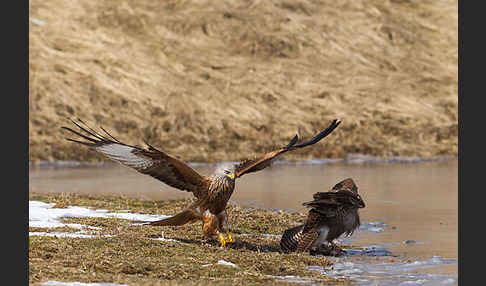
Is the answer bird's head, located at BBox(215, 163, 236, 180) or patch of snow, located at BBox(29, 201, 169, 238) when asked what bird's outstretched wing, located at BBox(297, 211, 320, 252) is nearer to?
bird's head, located at BBox(215, 163, 236, 180)

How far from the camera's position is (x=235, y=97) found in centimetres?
4744

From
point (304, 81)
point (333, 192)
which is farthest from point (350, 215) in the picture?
point (304, 81)

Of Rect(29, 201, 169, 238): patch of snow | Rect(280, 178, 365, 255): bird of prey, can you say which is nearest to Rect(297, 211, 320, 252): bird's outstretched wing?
Rect(280, 178, 365, 255): bird of prey

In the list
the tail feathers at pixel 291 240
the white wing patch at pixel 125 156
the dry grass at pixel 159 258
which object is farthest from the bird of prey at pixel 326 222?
the white wing patch at pixel 125 156

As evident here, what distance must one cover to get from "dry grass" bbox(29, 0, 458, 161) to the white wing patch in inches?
995

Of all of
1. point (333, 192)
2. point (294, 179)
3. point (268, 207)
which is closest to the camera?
point (333, 192)

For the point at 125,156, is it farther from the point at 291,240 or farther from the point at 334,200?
the point at 334,200

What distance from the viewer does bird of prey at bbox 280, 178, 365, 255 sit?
12.1 meters

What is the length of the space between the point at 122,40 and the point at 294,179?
28.5 meters

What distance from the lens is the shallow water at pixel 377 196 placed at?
11.5 metres

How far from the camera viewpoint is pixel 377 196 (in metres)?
22.3

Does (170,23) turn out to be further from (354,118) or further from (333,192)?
(333,192)

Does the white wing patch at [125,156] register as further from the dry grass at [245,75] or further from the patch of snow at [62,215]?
the dry grass at [245,75]

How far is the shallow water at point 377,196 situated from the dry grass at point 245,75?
6358 millimetres
